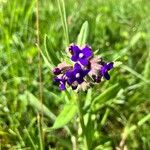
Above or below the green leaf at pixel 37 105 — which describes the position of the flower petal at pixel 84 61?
below

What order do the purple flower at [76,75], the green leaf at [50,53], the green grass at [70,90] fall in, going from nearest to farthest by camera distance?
the purple flower at [76,75] → the green leaf at [50,53] → the green grass at [70,90]

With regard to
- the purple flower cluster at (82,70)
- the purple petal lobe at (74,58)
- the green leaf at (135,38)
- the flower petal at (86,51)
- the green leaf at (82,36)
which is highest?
the green leaf at (135,38)

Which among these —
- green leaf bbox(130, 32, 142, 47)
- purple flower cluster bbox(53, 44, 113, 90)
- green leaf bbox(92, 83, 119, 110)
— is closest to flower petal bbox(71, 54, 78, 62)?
purple flower cluster bbox(53, 44, 113, 90)

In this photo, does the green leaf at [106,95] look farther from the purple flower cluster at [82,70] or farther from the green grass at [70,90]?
the purple flower cluster at [82,70]

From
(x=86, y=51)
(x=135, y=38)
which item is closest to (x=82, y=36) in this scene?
(x=86, y=51)

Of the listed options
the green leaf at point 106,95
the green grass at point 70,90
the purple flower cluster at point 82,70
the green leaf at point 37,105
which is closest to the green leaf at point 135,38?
the green grass at point 70,90

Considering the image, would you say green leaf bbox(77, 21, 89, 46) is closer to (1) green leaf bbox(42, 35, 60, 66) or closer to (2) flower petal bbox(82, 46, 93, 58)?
(1) green leaf bbox(42, 35, 60, 66)

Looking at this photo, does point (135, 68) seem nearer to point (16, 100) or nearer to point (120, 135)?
point (120, 135)

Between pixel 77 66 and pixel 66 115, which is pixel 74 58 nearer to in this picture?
pixel 77 66

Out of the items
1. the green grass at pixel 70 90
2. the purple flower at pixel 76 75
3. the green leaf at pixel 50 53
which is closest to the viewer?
the purple flower at pixel 76 75
